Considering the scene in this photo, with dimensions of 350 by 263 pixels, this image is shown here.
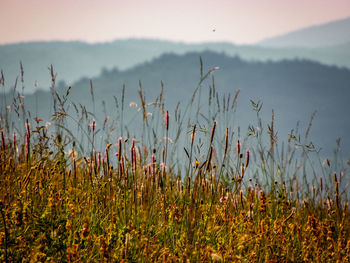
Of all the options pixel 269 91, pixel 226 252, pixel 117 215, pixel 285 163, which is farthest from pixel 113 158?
pixel 269 91

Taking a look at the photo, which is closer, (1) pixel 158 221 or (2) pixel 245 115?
(1) pixel 158 221

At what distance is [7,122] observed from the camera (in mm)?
3754

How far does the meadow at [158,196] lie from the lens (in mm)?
2219

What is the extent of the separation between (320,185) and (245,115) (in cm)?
9752

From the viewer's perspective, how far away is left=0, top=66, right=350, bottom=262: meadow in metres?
2.22

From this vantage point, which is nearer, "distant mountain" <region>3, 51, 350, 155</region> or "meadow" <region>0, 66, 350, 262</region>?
"meadow" <region>0, 66, 350, 262</region>

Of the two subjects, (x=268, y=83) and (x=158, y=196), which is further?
(x=268, y=83)

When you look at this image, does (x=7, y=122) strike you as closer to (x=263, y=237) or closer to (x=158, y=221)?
(x=158, y=221)

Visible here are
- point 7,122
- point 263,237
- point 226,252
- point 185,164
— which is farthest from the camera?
point 7,122

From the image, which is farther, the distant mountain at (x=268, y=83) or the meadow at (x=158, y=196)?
the distant mountain at (x=268, y=83)

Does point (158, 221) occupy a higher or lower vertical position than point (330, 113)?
higher

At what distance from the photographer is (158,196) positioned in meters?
2.92

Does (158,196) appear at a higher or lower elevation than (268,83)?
higher

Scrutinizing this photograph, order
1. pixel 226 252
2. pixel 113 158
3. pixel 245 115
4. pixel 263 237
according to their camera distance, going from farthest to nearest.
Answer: pixel 245 115
pixel 113 158
pixel 263 237
pixel 226 252
